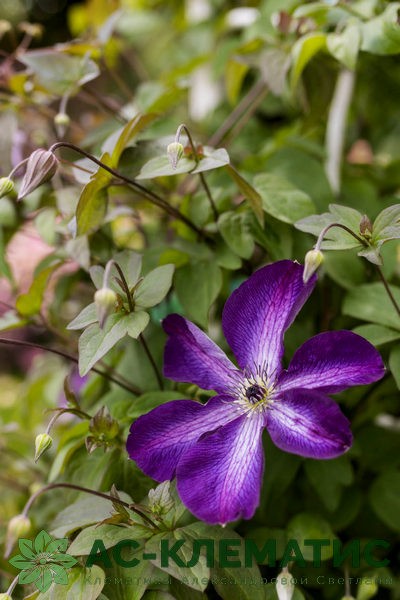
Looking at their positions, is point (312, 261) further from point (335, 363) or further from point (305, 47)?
point (305, 47)

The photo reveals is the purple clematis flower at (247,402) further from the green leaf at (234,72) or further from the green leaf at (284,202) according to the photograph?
the green leaf at (234,72)

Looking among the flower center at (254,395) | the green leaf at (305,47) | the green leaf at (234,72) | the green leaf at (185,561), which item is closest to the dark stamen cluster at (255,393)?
the flower center at (254,395)

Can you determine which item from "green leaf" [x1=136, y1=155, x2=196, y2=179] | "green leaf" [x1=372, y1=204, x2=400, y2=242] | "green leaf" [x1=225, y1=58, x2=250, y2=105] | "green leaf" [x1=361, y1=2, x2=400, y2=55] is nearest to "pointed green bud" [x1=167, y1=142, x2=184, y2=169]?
"green leaf" [x1=136, y1=155, x2=196, y2=179]

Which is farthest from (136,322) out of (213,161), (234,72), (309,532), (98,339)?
(234,72)

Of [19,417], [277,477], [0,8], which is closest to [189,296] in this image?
[277,477]

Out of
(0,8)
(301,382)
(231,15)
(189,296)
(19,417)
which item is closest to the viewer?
(301,382)

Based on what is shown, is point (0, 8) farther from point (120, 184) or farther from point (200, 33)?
point (120, 184)
